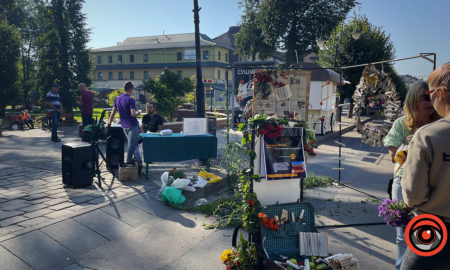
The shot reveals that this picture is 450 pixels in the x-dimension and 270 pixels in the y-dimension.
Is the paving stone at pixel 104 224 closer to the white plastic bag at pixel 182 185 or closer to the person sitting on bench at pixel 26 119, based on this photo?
the white plastic bag at pixel 182 185

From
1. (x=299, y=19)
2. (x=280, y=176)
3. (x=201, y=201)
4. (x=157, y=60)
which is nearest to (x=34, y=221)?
(x=201, y=201)

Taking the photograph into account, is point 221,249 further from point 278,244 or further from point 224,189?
point 224,189

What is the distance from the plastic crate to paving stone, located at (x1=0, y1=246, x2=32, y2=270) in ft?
8.92

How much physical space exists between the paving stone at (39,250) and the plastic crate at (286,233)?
2390 millimetres

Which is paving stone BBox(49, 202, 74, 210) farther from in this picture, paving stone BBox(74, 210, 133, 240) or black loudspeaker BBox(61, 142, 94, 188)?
black loudspeaker BBox(61, 142, 94, 188)

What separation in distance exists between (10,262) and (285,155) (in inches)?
139

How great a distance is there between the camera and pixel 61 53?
19.8m

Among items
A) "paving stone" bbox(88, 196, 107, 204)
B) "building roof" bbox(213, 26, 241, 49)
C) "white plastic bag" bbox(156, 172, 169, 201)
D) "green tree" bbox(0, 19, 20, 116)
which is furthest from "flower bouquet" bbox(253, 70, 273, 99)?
"building roof" bbox(213, 26, 241, 49)

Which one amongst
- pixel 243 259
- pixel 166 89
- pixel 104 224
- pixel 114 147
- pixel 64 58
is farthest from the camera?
pixel 64 58

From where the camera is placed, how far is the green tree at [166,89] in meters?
14.4

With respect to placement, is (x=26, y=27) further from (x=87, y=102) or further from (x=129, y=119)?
(x=129, y=119)

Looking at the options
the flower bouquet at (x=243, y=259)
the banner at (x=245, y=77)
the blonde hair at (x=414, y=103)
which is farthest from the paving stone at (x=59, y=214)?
the banner at (x=245, y=77)

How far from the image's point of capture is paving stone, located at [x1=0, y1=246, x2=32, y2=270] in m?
3.65

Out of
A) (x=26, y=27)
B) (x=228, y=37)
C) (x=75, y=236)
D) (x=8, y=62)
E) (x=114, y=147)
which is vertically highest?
(x=228, y=37)
